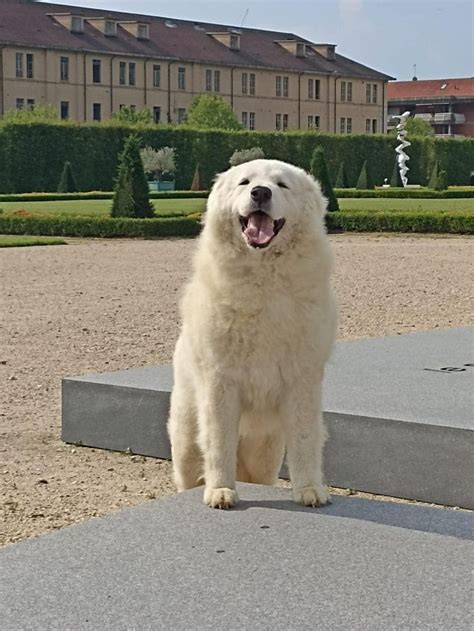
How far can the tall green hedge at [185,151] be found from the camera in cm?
4222

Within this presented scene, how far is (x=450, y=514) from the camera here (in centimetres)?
409

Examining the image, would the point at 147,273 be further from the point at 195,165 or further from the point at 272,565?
the point at 195,165

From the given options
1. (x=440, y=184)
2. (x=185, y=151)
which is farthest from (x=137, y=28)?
(x=440, y=184)

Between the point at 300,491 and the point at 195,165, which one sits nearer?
the point at 300,491

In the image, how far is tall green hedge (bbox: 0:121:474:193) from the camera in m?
42.2

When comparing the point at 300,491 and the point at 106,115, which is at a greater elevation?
the point at 106,115

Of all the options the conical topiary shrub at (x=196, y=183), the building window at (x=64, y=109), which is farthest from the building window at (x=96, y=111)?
the conical topiary shrub at (x=196, y=183)

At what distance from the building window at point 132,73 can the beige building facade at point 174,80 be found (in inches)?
1.7

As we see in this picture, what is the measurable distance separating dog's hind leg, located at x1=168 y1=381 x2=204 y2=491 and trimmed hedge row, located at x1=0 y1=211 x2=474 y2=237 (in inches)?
703

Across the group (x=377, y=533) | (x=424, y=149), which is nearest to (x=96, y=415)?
(x=377, y=533)

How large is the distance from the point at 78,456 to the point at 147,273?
9150 mm

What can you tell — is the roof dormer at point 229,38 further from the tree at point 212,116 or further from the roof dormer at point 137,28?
the tree at point 212,116

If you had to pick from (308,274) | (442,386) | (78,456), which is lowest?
(78,456)

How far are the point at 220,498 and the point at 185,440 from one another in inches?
17.8
